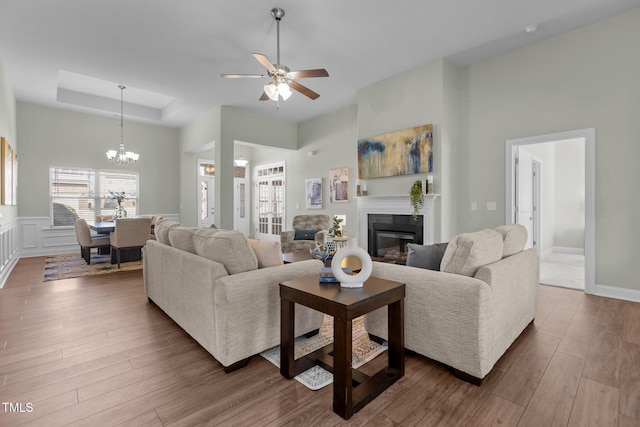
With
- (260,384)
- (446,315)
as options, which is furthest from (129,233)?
(446,315)

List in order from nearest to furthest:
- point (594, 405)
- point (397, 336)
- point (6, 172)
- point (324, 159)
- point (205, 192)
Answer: point (594, 405) < point (397, 336) < point (6, 172) < point (324, 159) < point (205, 192)

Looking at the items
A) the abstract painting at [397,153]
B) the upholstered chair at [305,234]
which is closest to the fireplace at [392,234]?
the abstract painting at [397,153]

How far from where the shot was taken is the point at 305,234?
5660 mm

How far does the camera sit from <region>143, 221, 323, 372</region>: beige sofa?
1.95 m

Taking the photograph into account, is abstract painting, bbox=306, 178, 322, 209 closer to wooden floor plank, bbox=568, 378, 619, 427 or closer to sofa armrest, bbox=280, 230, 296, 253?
sofa armrest, bbox=280, 230, 296, 253

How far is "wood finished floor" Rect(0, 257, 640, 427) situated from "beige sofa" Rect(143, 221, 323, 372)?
6.0 inches

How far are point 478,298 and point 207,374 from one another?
1.73m

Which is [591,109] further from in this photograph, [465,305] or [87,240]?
[87,240]

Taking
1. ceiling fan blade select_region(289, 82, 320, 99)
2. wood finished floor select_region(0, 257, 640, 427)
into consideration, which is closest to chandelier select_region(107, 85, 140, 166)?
ceiling fan blade select_region(289, 82, 320, 99)

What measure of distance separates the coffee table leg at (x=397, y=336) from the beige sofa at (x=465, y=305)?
19 cm

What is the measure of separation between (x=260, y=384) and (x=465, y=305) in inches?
51.6

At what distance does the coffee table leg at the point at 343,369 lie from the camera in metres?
1.53

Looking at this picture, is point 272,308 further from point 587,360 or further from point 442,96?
point 442,96

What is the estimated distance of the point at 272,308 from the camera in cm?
215
